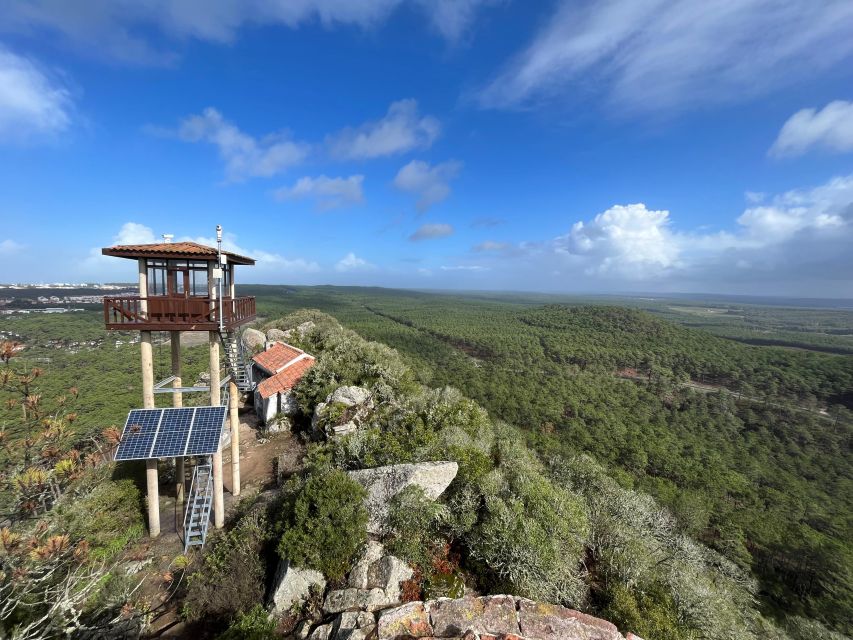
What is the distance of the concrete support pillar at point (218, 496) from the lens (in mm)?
10647

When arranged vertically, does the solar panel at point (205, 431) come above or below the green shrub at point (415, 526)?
above

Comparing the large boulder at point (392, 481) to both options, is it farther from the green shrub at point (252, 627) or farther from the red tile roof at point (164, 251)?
the red tile roof at point (164, 251)

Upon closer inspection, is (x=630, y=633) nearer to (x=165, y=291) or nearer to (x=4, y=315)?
(x=165, y=291)

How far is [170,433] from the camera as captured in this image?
10.5 meters

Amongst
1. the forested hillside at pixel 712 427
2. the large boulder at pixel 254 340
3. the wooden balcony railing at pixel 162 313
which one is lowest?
the forested hillside at pixel 712 427

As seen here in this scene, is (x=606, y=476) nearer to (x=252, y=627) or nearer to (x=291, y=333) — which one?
(x=252, y=627)

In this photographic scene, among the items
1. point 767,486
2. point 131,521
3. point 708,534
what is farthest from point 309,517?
point 767,486

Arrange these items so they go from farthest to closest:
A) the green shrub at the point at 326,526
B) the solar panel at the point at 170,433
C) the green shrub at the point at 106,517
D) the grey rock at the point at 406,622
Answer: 1. the solar panel at the point at 170,433
2. the green shrub at the point at 106,517
3. the green shrub at the point at 326,526
4. the grey rock at the point at 406,622

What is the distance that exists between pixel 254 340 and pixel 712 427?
6233cm

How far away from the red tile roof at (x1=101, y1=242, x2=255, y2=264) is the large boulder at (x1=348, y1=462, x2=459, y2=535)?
7.86 metres

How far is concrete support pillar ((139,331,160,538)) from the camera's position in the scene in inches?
411

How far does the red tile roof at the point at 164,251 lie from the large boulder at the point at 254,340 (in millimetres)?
19130

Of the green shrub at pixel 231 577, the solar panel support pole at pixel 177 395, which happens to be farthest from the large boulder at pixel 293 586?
the solar panel support pole at pixel 177 395

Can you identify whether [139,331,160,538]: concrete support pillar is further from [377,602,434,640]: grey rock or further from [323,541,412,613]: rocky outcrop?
[377,602,434,640]: grey rock
